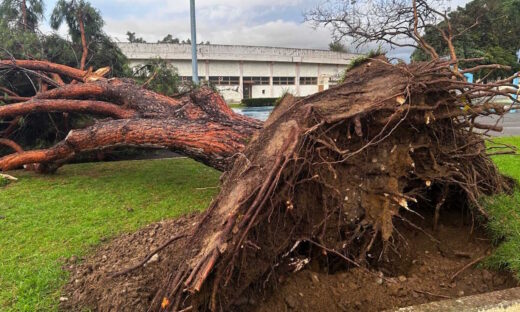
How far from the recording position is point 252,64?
1508 inches

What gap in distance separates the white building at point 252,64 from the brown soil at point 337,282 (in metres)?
28.5

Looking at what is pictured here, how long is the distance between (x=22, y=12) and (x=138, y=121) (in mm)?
6557

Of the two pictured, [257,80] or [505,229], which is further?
[257,80]

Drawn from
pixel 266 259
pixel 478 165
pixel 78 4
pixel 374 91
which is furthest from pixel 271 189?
pixel 78 4

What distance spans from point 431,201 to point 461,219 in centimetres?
32

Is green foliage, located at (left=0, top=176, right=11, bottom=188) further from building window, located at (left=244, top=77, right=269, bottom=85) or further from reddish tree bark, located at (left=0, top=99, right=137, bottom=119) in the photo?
building window, located at (left=244, top=77, right=269, bottom=85)

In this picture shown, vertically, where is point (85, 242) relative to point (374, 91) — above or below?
below

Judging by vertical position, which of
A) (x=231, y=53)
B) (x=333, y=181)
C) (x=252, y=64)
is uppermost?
(x=231, y=53)

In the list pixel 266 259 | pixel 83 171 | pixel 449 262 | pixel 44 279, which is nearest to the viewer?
pixel 266 259

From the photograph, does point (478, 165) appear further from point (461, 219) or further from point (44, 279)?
point (44, 279)

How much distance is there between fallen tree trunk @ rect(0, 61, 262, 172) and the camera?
4.63 metres

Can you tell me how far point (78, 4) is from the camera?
854 centimetres

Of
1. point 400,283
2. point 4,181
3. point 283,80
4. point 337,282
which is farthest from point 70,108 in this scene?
point 283,80

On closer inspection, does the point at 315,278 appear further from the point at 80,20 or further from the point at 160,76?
the point at 80,20
